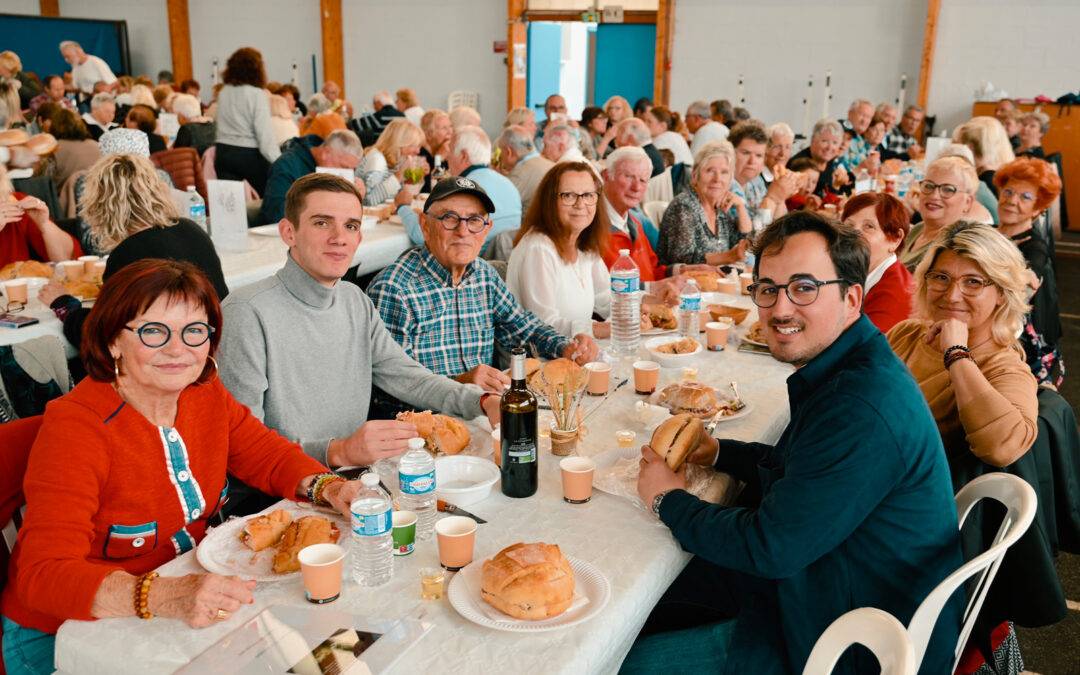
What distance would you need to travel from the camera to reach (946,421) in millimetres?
2174

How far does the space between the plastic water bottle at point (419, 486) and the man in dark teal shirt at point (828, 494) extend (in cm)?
45

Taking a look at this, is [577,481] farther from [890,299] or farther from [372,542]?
[890,299]

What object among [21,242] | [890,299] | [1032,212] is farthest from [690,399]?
[21,242]

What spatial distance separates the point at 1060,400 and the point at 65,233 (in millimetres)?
4124

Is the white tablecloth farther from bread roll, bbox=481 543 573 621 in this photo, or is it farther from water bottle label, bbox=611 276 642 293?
bread roll, bbox=481 543 573 621

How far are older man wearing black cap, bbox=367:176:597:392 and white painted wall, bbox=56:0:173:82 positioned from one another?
14744 millimetres

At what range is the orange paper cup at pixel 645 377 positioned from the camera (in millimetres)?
2436

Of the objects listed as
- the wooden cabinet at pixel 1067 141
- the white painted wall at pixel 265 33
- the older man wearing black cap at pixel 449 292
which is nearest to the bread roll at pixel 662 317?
the older man wearing black cap at pixel 449 292

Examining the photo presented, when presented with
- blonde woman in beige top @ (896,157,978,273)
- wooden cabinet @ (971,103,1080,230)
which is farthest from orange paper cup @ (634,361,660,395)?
wooden cabinet @ (971,103,1080,230)

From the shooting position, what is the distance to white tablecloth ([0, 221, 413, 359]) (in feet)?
9.67

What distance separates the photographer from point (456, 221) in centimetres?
→ 267

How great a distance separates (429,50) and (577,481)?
1309cm

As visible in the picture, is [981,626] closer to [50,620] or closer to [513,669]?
[513,669]

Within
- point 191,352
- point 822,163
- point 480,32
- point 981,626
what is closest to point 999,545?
point 981,626
